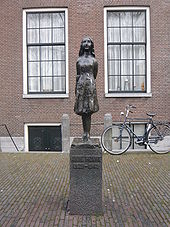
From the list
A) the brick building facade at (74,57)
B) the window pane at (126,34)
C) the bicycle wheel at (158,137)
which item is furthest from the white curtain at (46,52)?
the bicycle wheel at (158,137)

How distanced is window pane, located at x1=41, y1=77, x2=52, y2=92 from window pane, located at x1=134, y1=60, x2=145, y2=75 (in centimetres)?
378

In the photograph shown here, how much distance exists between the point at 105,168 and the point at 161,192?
207cm

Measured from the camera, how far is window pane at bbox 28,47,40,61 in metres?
11.3

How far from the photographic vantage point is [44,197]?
466 centimetres

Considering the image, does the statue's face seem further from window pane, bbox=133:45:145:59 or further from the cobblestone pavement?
window pane, bbox=133:45:145:59

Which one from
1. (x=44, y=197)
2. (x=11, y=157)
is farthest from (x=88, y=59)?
(x=11, y=157)

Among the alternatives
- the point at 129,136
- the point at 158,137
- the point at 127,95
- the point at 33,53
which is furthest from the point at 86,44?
the point at 33,53

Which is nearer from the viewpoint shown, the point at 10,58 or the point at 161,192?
the point at 161,192

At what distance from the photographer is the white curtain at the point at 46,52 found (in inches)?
440

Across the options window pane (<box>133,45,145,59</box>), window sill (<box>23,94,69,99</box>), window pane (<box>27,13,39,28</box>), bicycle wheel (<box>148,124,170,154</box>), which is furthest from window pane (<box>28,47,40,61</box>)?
bicycle wheel (<box>148,124,170,154</box>)

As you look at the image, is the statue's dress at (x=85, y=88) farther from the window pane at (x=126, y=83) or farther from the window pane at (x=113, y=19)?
the window pane at (x=113, y=19)

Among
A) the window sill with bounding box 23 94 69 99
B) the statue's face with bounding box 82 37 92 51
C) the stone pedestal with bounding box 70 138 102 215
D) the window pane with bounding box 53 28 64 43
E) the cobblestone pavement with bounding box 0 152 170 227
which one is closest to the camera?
the cobblestone pavement with bounding box 0 152 170 227

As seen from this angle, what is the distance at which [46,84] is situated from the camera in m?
11.4

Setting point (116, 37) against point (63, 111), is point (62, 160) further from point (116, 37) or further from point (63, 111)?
point (116, 37)
